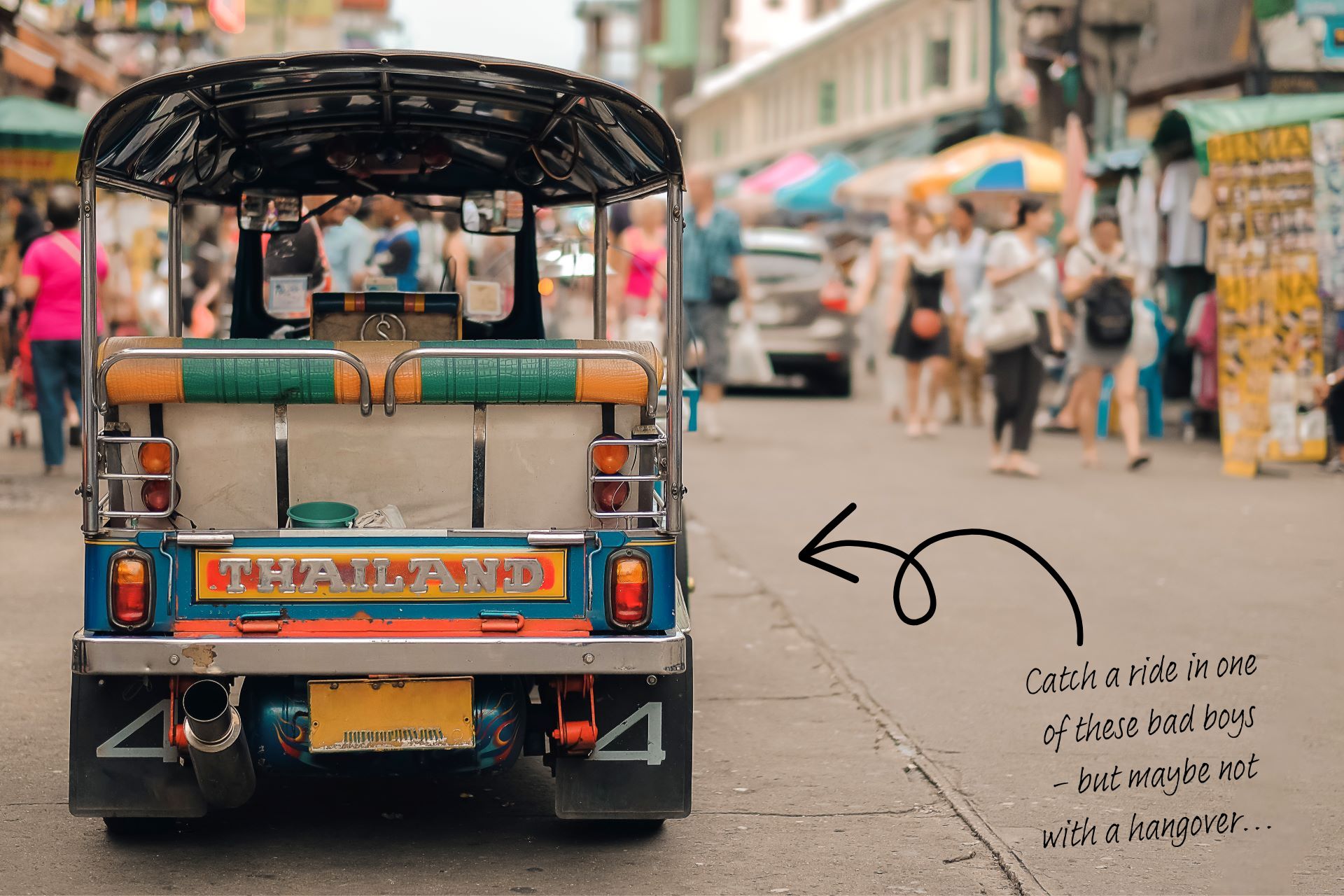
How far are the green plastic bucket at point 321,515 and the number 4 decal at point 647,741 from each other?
2.89 ft

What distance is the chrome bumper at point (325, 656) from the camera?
4473 millimetres

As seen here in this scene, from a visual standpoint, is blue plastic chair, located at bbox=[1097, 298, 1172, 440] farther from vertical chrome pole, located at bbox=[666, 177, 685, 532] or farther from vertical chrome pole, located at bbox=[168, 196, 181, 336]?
vertical chrome pole, located at bbox=[666, 177, 685, 532]

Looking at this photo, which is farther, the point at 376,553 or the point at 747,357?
the point at 747,357

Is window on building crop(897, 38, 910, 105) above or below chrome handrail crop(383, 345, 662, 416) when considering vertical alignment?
above

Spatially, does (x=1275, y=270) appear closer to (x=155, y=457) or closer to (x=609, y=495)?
(x=609, y=495)

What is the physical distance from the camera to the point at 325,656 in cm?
447

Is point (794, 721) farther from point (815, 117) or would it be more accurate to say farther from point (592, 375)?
point (815, 117)

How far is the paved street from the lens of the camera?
15.5ft

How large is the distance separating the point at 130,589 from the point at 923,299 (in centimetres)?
1176

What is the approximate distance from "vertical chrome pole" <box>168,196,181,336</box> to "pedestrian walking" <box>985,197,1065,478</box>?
7.35 meters

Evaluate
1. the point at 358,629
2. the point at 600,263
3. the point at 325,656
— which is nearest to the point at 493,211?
the point at 600,263

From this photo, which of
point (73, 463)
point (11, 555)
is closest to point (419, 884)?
point (11, 555)

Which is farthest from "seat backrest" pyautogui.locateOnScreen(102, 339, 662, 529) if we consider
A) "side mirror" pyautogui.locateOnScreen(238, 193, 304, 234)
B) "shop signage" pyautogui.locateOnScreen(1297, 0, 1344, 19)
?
"shop signage" pyautogui.locateOnScreen(1297, 0, 1344, 19)

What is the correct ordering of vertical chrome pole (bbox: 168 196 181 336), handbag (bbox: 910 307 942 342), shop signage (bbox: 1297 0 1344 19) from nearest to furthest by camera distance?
vertical chrome pole (bbox: 168 196 181 336)
shop signage (bbox: 1297 0 1344 19)
handbag (bbox: 910 307 942 342)
